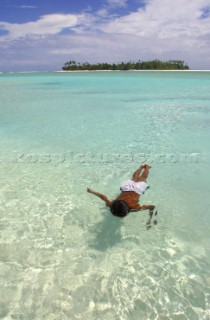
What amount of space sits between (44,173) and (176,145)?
468 centimetres

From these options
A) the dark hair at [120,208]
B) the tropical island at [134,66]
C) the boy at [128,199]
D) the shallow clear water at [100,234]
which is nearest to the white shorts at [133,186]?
the boy at [128,199]

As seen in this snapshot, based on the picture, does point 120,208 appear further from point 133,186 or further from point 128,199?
point 133,186

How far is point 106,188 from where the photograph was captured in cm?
651

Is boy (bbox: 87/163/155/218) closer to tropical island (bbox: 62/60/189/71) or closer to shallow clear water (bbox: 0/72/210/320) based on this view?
shallow clear water (bbox: 0/72/210/320)

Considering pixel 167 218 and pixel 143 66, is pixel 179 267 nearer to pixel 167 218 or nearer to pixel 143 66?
pixel 167 218

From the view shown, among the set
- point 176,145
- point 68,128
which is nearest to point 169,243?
point 176,145

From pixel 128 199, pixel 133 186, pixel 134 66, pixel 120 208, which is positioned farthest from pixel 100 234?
pixel 134 66

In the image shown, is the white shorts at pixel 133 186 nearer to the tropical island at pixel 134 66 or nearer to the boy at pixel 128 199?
the boy at pixel 128 199

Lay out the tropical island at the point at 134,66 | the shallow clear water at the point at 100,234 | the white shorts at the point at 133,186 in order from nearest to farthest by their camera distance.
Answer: the shallow clear water at the point at 100,234 → the white shorts at the point at 133,186 → the tropical island at the point at 134,66

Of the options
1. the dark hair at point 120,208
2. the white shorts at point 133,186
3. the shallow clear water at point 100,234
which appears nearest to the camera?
the shallow clear water at point 100,234

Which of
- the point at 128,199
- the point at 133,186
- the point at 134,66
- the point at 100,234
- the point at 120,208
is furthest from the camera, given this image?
the point at 134,66

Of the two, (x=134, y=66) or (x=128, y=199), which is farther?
(x=134, y=66)

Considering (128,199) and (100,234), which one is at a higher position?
(128,199)

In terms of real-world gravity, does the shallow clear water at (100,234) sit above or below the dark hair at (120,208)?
below
